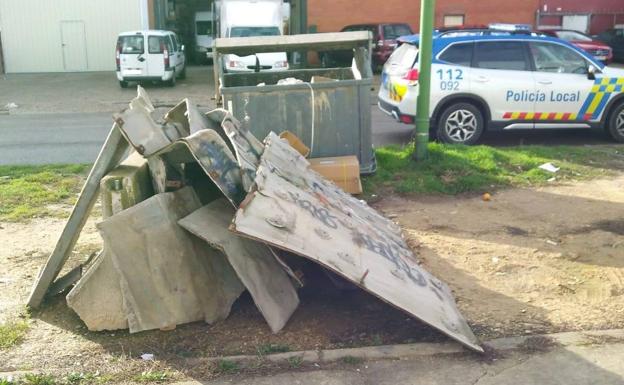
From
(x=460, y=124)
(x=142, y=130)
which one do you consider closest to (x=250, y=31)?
(x=460, y=124)

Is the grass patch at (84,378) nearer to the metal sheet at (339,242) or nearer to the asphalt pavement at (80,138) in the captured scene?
the metal sheet at (339,242)

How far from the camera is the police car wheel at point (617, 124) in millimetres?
11203

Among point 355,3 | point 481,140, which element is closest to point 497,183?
point 481,140

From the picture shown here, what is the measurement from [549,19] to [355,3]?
9.11 metres

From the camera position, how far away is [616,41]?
2725 centimetres

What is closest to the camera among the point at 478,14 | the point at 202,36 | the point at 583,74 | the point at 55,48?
the point at 583,74

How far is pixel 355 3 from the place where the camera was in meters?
29.3

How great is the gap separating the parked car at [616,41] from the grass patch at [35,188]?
24205 mm

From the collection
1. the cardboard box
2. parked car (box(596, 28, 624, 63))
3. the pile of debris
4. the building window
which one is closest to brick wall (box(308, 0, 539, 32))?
the building window

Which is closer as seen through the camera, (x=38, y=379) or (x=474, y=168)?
(x=38, y=379)

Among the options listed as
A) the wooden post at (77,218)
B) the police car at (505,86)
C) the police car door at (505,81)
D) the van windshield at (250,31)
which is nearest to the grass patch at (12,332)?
the wooden post at (77,218)

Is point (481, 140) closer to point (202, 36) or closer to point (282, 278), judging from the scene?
point (282, 278)

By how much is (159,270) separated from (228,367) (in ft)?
2.80

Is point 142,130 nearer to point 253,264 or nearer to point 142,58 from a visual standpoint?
point 253,264
